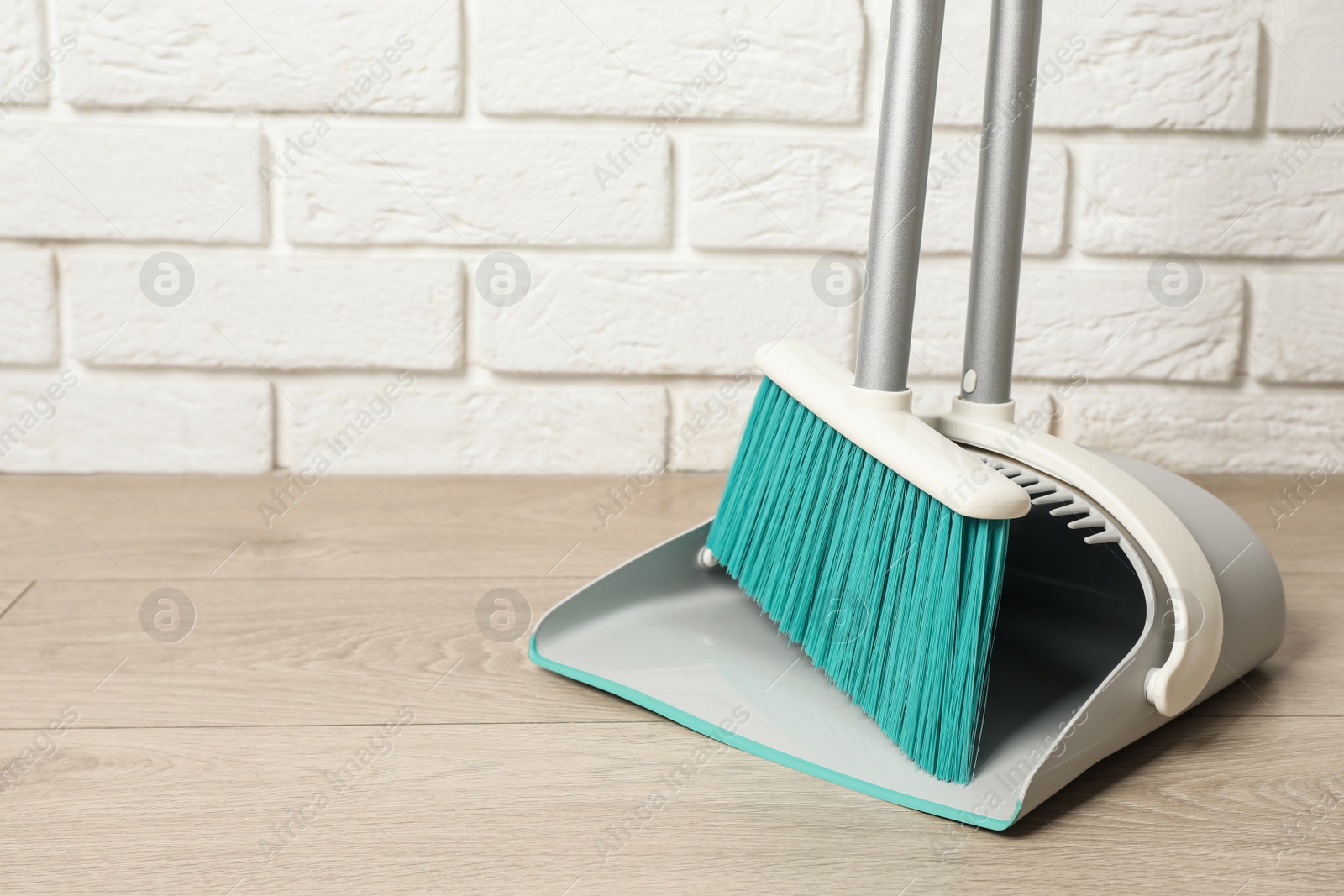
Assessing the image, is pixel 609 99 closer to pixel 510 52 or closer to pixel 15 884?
pixel 510 52

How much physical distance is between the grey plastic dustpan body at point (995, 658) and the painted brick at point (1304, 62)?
0.53 metres

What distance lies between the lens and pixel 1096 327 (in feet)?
3.22

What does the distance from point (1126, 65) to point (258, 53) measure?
2.39 feet

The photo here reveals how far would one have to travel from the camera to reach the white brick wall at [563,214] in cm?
Answer: 92

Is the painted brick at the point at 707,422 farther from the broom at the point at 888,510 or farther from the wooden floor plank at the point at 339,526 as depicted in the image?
the broom at the point at 888,510

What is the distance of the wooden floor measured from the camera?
436mm

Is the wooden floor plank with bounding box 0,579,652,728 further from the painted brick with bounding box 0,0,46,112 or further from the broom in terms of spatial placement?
the painted brick with bounding box 0,0,46,112

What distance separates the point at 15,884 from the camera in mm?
416

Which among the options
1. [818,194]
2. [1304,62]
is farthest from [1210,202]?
[818,194]

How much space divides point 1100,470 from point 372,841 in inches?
14.6

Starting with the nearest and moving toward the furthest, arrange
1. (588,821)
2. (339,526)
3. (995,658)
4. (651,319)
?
(588,821), (995,658), (339,526), (651,319)

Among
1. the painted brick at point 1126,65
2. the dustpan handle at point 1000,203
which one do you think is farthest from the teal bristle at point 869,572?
the painted brick at point 1126,65

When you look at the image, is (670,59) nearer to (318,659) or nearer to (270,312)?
(270,312)

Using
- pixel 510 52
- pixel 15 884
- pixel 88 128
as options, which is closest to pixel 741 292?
pixel 510 52
